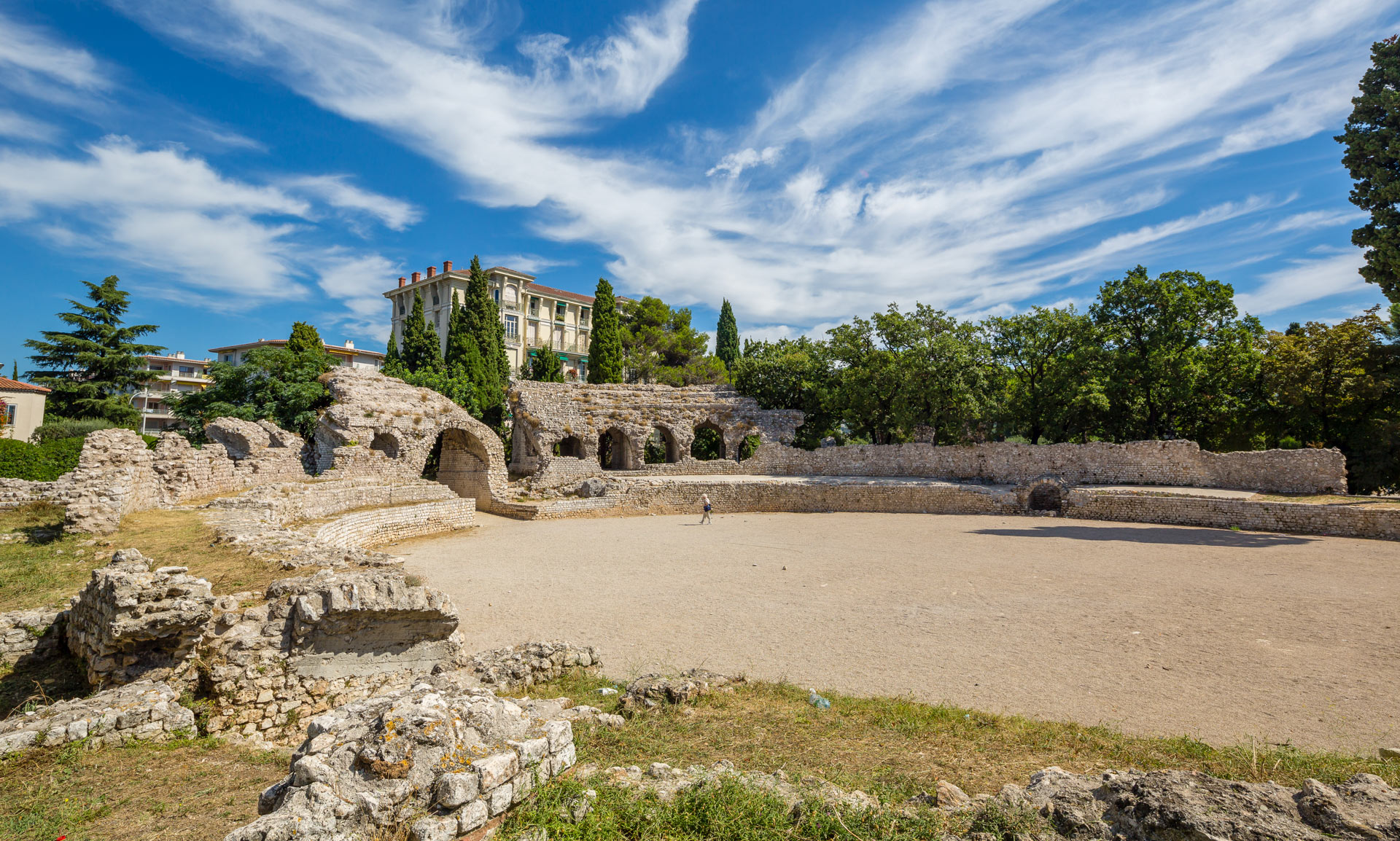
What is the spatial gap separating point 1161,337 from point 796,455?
15610 mm

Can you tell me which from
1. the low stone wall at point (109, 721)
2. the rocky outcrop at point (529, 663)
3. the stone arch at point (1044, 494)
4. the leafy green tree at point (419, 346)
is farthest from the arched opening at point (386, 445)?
the stone arch at point (1044, 494)

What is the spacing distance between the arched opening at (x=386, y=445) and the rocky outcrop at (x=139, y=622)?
62.1 ft

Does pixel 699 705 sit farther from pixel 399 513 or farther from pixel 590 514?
pixel 590 514

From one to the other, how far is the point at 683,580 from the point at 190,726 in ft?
26.7

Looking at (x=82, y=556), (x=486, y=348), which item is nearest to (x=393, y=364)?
(x=486, y=348)

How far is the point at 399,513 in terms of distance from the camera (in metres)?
17.8

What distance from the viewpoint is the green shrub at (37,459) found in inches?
689

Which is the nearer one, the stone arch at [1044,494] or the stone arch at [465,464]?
the stone arch at [1044,494]

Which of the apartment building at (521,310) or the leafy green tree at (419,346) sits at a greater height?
the apartment building at (521,310)

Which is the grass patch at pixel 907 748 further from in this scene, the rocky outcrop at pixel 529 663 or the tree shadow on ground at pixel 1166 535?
the tree shadow on ground at pixel 1166 535

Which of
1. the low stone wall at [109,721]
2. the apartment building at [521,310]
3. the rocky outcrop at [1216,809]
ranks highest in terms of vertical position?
the apartment building at [521,310]

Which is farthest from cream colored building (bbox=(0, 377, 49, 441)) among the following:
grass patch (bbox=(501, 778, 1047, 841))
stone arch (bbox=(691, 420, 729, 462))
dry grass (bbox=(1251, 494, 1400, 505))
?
dry grass (bbox=(1251, 494, 1400, 505))

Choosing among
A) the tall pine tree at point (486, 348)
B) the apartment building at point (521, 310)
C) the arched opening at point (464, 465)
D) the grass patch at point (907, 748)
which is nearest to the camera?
the grass patch at point (907, 748)

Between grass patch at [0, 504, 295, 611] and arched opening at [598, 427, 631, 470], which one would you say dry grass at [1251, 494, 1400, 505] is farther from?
arched opening at [598, 427, 631, 470]
